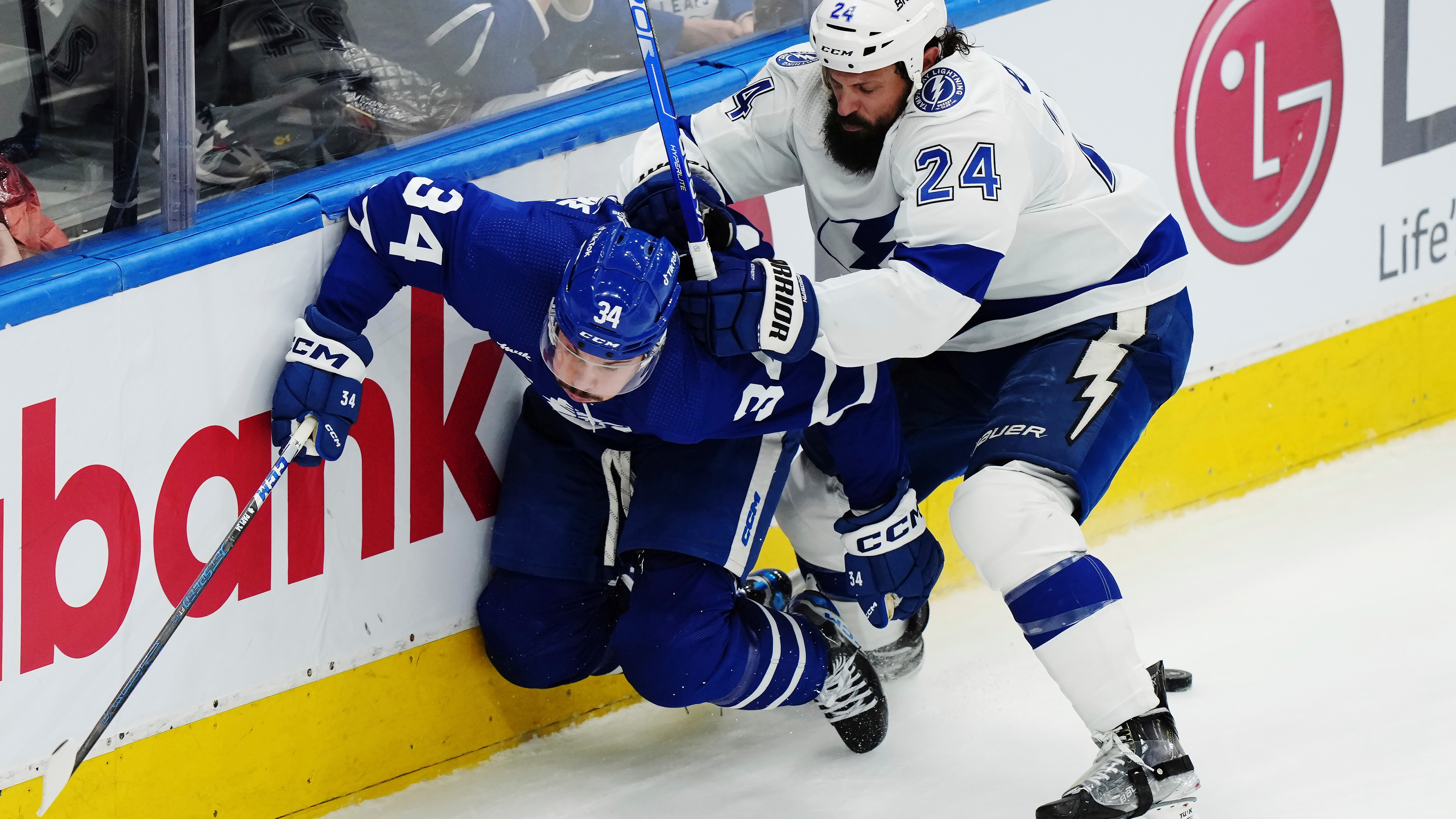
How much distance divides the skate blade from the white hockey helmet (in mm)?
1219

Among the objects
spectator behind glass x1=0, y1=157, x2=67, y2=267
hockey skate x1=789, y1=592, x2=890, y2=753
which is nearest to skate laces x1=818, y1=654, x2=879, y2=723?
hockey skate x1=789, y1=592, x2=890, y2=753

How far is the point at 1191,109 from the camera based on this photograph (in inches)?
152

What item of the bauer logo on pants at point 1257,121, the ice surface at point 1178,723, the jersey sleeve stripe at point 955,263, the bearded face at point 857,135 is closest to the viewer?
the jersey sleeve stripe at point 955,263

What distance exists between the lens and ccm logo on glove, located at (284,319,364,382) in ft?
8.86

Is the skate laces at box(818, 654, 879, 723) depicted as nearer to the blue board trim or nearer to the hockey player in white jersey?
the hockey player in white jersey

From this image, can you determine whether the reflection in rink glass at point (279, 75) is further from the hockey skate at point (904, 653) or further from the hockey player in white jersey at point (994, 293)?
the hockey skate at point (904, 653)

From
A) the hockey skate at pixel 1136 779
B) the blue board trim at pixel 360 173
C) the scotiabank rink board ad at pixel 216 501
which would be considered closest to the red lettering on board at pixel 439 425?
the scotiabank rink board ad at pixel 216 501

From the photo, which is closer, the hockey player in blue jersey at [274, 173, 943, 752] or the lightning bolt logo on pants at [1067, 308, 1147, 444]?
the hockey player in blue jersey at [274, 173, 943, 752]

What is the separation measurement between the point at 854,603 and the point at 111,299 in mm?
1452

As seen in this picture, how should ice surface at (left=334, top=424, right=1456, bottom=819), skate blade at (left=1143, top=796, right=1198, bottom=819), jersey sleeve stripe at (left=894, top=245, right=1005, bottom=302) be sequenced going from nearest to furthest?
jersey sleeve stripe at (left=894, top=245, right=1005, bottom=302)
skate blade at (left=1143, top=796, right=1198, bottom=819)
ice surface at (left=334, top=424, right=1456, bottom=819)

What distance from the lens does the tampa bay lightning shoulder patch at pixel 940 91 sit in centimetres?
268

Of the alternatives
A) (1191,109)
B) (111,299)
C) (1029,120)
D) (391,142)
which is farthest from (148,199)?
(1191,109)

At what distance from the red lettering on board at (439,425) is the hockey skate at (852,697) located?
67cm

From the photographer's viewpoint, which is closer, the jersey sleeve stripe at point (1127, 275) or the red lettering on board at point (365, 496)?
the red lettering on board at point (365, 496)
